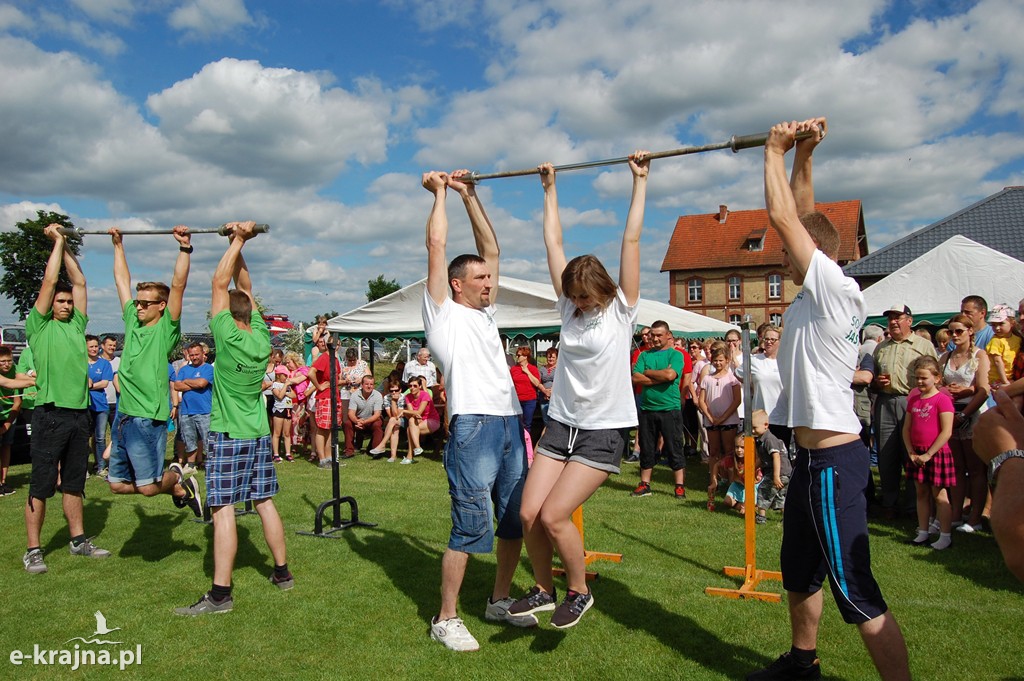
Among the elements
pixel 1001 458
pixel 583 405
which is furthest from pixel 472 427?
pixel 1001 458

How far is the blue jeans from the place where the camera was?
1137 centimetres

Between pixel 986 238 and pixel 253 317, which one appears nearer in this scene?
pixel 253 317

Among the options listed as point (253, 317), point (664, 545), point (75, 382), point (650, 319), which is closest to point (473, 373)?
point (253, 317)

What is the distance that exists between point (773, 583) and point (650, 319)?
13.0 metres

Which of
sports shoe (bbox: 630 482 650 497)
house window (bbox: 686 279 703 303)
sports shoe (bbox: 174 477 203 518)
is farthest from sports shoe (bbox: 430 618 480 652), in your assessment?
house window (bbox: 686 279 703 303)

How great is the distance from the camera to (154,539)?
7059mm

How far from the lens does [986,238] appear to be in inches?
840

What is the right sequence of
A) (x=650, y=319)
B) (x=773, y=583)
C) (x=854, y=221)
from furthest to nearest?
(x=854, y=221) → (x=650, y=319) → (x=773, y=583)

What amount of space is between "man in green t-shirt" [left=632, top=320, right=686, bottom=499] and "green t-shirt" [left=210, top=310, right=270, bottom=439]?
17.6 ft

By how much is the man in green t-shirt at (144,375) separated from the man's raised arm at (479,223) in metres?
2.36

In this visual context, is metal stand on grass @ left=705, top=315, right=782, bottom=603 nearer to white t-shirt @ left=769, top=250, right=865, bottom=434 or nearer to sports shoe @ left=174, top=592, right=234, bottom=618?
white t-shirt @ left=769, top=250, right=865, bottom=434

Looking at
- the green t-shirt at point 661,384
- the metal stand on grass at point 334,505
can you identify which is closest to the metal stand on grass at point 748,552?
the metal stand on grass at point 334,505

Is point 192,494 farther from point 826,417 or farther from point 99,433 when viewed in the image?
point 99,433

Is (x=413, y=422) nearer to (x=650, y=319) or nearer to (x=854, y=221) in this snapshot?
(x=650, y=319)
